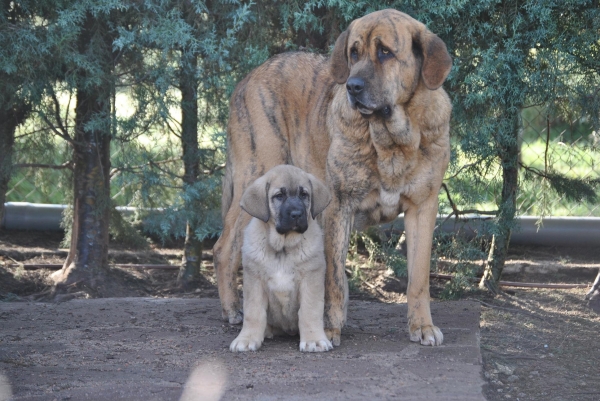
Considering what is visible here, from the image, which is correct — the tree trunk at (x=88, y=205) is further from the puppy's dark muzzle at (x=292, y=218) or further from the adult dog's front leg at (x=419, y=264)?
the adult dog's front leg at (x=419, y=264)

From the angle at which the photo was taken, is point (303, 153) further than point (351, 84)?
Yes

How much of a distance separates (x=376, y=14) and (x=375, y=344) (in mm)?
1817

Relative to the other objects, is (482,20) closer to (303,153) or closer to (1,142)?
(303,153)

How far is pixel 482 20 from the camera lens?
5.64 meters

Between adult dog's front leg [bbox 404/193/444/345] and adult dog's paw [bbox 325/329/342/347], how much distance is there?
0.41 meters

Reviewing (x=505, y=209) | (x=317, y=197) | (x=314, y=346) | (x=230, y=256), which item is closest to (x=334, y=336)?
(x=314, y=346)

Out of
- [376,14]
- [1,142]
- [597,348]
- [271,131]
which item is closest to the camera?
[376,14]

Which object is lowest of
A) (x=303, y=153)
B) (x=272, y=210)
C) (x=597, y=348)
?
(x=597, y=348)

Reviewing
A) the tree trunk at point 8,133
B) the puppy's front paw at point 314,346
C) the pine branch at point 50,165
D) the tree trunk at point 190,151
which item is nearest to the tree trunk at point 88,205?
the pine branch at point 50,165

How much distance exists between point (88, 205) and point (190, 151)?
897 millimetres

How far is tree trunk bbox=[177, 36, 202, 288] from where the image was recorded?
5.87m

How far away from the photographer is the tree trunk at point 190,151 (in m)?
5.87

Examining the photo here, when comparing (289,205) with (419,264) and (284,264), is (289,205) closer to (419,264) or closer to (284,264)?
(284,264)

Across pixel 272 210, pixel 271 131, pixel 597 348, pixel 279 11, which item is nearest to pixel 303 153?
pixel 271 131
